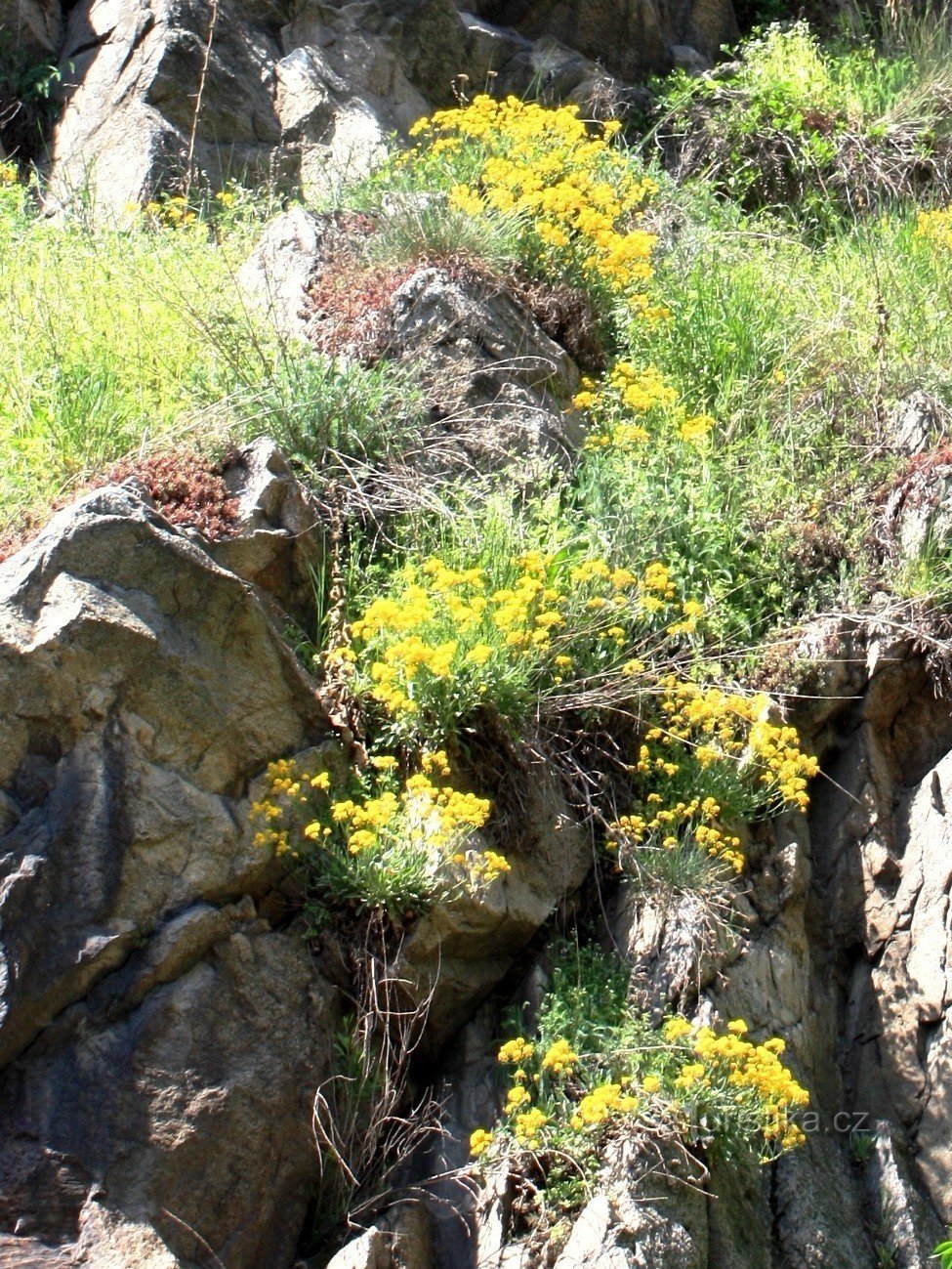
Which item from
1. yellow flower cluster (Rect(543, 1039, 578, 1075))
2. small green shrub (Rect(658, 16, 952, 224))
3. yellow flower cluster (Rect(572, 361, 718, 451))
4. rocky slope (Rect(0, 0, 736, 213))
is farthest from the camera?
small green shrub (Rect(658, 16, 952, 224))

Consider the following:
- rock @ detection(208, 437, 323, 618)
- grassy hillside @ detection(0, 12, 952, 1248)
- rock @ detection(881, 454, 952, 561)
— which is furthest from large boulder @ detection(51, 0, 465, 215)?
rock @ detection(881, 454, 952, 561)

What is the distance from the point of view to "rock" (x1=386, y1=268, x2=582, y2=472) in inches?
206

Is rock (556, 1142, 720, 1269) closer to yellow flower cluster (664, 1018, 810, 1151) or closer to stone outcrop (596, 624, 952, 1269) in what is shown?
stone outcrop (596, 624, 952, 1269)

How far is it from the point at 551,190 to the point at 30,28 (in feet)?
12.5

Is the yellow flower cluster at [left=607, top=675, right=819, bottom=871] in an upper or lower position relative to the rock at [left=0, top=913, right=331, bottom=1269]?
upper

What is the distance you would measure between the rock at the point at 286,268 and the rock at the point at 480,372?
44 centimetres

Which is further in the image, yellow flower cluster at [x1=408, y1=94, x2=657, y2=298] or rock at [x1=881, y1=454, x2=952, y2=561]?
yellow flower cluster at [x1=408, y1=94, x2=657, y2=298]

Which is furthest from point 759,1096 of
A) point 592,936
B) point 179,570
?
point 179,570

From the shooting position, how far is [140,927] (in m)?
3.41

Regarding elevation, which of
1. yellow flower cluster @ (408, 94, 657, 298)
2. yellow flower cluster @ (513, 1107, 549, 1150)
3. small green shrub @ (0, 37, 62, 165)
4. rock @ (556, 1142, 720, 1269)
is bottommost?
rock @ (556, 1142, 720, 1269)

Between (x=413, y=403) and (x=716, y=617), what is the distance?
4.32 ft

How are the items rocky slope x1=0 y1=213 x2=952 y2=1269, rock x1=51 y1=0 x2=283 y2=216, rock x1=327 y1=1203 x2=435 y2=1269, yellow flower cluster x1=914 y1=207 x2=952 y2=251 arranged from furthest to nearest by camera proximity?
rock x1=51 y1=0 x2=283 y2=216, yellow flower cluster x1=914 y1=207 x2=952 y2=251, rock x1=327 y1=1203 x2=435 y2=1269, rocky slope x1=0 y1=213 x2=952 y2=1269

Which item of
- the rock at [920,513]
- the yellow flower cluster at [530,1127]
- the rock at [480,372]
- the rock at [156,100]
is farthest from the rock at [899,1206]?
the rock at [156,100]

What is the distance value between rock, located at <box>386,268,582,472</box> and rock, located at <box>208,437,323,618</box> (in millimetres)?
714
